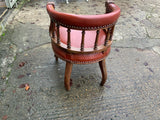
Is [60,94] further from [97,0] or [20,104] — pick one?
[97,0]

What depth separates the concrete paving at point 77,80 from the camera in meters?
1.40

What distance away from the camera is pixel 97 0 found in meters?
4.32

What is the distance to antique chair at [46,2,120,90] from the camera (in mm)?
1009

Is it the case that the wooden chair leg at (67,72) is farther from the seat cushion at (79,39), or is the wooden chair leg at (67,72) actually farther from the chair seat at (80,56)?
the seat cushion at (79,39)

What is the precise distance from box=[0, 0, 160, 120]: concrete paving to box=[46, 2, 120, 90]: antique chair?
201 millimetres

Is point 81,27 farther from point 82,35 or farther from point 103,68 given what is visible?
point 103,68

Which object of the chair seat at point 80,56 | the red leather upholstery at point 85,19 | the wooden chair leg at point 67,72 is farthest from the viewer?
the wooden chair leg at point 67,72

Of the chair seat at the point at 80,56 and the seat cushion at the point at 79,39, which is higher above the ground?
the seat cushion at the point at 79,39

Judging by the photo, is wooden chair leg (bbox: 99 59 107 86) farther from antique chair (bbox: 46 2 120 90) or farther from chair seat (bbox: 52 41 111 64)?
chair seat (bbox: 52 41 111 64)

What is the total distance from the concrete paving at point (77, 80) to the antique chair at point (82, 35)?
0.20 metres

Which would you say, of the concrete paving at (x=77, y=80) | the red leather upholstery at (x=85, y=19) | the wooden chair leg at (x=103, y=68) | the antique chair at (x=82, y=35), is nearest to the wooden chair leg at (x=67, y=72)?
the antique chair at (x=82, y=35)

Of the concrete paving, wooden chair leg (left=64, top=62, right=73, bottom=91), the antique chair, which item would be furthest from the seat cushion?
the concrete paving

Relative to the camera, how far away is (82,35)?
111 cm

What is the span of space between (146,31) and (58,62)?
1946 mm
